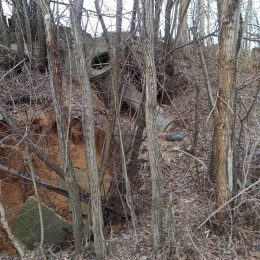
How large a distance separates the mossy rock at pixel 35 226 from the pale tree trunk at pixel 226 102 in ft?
10.2

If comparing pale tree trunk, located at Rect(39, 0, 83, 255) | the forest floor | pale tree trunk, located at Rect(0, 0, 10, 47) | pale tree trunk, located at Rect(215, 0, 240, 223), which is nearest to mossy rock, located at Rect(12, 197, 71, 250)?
the forest floor

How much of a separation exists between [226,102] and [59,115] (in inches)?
110

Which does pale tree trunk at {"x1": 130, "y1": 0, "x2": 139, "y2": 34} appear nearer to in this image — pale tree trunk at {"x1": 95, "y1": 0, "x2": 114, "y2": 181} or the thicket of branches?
the thicket of branches

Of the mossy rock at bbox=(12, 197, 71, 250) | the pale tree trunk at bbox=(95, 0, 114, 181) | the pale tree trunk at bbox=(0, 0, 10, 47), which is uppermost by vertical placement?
the pale tree trunk at bbox=(0, 0, 10, 47)

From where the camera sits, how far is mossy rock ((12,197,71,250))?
655 centimetres

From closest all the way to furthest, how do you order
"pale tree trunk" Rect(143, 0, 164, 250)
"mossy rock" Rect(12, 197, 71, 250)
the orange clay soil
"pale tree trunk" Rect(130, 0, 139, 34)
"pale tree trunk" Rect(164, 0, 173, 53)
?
"pale tree trunk" Rect(143, 0, 164, 250), "pale tree trunk" Rect(130, 0, 139, 34), "mossy rock" Rect(12, 197, 71, 250), the orange clay soil, "pale tree trunk" Rect(164, 0, 173, 53)

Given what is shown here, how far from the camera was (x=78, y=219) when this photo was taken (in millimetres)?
5672

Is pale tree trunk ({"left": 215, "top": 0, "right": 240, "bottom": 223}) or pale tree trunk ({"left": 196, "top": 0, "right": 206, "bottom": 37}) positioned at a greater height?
pale tree trunk ({"left": 196, "top": 0, "right": 206, "bottom": 37})

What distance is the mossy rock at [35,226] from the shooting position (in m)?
6.55

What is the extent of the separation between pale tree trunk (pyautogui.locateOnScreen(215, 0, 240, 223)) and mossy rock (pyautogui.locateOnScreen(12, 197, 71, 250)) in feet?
10.2

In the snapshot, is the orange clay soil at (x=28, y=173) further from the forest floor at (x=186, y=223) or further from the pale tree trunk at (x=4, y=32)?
the pale tree trunk at (x=4, y=32)

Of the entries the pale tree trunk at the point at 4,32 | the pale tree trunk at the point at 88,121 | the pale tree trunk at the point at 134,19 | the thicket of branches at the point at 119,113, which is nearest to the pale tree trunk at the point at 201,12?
the thicket of branches at the point at 119,113

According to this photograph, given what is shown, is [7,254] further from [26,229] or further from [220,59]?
[220,59]

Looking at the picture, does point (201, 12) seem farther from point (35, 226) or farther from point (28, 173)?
point (35, 226)
